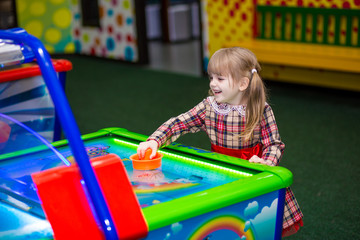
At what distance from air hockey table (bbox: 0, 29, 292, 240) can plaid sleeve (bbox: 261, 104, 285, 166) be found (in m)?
0.15

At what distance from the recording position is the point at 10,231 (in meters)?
1.25

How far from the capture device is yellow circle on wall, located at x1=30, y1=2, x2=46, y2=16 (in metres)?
7.67

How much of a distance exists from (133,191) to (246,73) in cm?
68

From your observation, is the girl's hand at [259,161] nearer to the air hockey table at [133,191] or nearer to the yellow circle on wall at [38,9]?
the air hockey table at [133,191]

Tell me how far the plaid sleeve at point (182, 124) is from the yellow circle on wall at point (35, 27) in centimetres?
638

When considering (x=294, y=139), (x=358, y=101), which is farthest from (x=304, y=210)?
(x=358, y=101)

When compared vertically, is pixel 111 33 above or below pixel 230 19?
below

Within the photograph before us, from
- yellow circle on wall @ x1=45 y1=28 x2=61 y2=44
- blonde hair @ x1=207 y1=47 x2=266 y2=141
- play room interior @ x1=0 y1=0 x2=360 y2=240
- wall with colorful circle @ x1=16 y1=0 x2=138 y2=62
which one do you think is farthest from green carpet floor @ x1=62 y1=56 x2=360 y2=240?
yellow circle on wall @ x1=45 y1=28 x2=61 y2=44

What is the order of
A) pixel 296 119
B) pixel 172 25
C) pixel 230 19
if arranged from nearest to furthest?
1. pixel 296 119
2. pixel 230 19
3. pixel 172 25

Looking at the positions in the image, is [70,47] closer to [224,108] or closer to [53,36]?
[53,36]

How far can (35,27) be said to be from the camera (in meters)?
7.73

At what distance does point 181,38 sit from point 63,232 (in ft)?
25.5

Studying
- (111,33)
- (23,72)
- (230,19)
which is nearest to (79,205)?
(23,72)

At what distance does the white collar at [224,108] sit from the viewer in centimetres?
173
